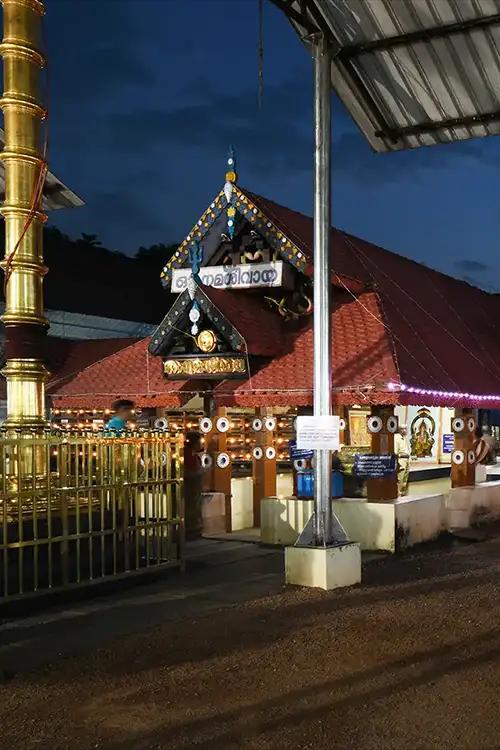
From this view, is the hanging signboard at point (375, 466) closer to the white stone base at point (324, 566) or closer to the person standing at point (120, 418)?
the white stone base at point (324, 566)

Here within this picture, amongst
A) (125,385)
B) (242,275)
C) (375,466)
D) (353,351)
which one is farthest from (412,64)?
(125,385)

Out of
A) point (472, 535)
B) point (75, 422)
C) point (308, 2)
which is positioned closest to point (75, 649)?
point (308, 2)

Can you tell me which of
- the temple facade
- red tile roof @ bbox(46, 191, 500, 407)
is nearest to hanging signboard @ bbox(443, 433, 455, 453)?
red tile roof @ bbox(46, 191, 500, 407)

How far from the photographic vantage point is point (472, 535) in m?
14.4

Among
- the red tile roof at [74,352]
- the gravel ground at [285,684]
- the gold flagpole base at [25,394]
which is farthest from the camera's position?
the red tile roof at [74,352]

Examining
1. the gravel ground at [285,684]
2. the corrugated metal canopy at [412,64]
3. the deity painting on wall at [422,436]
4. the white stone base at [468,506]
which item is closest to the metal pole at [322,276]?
the corrugated metal canopy at [412,64]

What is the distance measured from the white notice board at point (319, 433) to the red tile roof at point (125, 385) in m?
4.98

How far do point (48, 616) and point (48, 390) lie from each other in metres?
9.08

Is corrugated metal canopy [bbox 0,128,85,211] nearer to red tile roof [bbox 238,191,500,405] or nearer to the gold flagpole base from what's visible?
red tile roof [bbox 238,191,500,405]

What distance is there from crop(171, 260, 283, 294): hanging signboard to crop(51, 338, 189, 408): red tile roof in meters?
1.59

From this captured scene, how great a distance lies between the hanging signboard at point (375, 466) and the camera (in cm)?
1255

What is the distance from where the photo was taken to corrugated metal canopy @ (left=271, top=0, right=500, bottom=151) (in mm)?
9914

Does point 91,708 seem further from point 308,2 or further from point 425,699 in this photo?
point 308,2

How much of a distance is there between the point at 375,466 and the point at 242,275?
3936 millimetres
